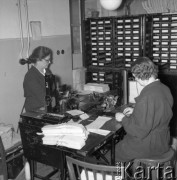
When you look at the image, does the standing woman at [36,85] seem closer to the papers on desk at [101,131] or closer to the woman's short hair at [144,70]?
the papers on desk at [101,131]

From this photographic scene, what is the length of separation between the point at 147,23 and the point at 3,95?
1931 millimetres

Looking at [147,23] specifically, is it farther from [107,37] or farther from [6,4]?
[6,4]

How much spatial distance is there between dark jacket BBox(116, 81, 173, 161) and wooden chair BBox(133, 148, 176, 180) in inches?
4.3

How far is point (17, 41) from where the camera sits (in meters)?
2.84

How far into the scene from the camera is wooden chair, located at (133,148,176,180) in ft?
5.93

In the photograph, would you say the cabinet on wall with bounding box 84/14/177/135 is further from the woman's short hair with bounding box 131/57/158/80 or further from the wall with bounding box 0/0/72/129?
the woman's short hair with bounding box 131/57/158/80

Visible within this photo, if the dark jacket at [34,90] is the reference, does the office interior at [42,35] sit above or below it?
above

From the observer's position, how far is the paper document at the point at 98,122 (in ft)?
7.11

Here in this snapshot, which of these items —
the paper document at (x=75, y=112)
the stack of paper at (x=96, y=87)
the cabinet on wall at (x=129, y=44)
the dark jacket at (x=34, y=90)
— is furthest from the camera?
the stack of paper at (x=96, y=87)

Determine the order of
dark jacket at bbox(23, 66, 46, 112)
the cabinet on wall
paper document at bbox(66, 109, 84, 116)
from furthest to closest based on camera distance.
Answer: the cabinet on wall → dark jacket at bbox(23, 66, 46, 112) → paper document at bbox(66, 109, 84, 116)

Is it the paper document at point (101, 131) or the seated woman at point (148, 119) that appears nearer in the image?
the seated woman at point (148, 119)

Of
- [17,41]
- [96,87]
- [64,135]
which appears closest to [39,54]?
[17,41]

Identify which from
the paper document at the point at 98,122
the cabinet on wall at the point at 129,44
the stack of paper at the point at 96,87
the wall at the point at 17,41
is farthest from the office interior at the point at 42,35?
the paper document at the point at 98,122

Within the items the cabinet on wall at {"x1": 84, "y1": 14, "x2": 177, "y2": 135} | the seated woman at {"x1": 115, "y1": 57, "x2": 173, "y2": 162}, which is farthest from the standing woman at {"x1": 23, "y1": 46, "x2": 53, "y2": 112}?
the seated woman at {"x1": 115, "y1": 57, "x2": 173, "y2": 162}
